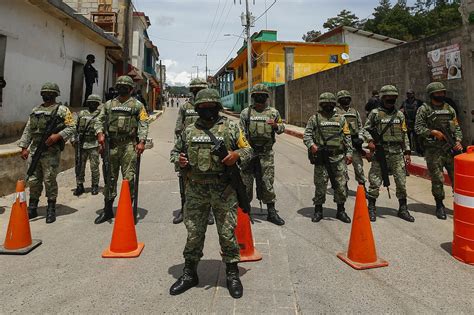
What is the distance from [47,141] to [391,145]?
16.2 ft

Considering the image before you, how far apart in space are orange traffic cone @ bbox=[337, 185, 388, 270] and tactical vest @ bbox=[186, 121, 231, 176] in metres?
1.58

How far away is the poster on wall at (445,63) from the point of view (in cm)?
822

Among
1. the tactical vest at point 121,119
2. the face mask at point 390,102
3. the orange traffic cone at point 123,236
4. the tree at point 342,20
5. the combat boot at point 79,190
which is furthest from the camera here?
the tree at point 342,20

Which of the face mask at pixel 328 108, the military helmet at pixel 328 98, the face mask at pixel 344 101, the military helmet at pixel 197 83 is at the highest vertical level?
the military helmet at pixel 197 83

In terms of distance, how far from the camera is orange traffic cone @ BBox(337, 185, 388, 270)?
3.41 m

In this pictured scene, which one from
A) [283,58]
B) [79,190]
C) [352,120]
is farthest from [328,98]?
[283,58]

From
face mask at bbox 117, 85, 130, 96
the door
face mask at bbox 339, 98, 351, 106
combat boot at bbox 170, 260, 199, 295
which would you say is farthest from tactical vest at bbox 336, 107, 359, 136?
the door

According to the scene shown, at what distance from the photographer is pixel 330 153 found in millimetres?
4859

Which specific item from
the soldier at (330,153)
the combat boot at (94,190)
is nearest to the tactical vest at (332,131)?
the soldier at (330,153)

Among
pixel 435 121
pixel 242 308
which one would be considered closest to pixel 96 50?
pixel 435 121

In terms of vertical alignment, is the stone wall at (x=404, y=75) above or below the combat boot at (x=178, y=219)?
above

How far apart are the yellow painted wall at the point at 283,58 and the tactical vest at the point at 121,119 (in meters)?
23.7

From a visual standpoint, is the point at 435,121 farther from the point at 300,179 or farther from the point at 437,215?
the point at 300,179

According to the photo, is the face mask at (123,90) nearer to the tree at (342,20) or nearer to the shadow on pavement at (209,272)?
the shadow on pavement at (209,272)
